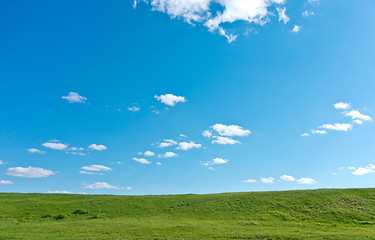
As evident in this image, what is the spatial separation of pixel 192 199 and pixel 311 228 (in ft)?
94.5

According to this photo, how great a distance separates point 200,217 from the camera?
5153 centimetres

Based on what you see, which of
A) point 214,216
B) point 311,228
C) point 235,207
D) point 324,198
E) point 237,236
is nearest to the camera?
point 237,236

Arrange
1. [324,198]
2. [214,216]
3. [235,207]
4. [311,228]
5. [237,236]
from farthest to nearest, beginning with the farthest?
1. [324,198]
2. [235,207]
3. [214,216]
4. [311,228]
5. [237,236]

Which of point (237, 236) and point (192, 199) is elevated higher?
point (192, 199)

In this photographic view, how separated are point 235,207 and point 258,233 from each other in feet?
60.7

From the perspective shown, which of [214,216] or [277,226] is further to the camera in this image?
[214,216]

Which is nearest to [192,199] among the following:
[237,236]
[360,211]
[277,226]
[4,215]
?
[277,226]

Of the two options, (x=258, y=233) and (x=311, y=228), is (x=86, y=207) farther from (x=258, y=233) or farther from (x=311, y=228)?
(x=311, y=228)

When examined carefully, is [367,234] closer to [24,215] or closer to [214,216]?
[214,216]

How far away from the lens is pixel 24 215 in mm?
53406

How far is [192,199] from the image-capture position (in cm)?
6462

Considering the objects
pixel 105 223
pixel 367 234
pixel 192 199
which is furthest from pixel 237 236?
pixel 192 199

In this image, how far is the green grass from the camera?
38.2 meters

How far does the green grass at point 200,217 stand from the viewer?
Answer: 38156mm
